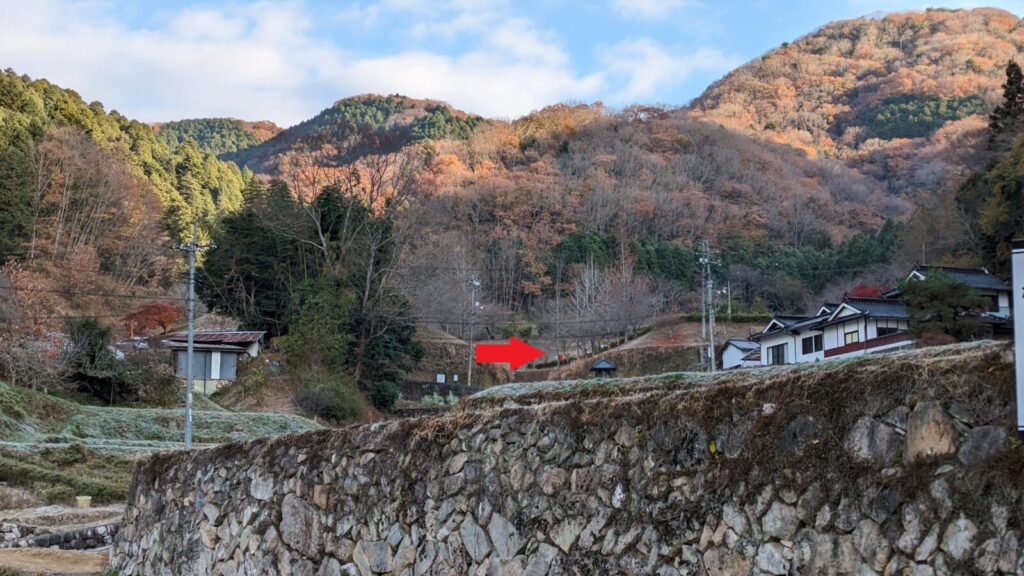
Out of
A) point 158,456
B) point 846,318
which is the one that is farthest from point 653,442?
point 846,318

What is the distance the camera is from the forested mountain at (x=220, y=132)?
130125 mm

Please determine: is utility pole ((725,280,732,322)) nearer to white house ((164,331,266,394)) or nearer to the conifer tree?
the conifer tree

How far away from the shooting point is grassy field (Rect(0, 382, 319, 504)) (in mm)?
21516

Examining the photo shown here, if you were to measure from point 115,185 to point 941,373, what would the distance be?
59551 millimetres

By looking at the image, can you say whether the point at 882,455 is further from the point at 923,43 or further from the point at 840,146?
the point at 923,43

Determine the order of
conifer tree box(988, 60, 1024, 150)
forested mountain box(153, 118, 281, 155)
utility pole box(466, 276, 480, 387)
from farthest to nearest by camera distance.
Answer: forested mountain box(153, 118, 281, 155) → utility pole box(466, 276, 480, 387) → conifer tree box(988, 60, 1024, 150)

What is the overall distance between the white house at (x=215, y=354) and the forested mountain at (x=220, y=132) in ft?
305

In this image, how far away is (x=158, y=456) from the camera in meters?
11.1

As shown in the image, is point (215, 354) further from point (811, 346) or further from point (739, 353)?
point (811, 346)

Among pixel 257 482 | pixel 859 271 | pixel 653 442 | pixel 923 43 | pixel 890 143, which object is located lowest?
pixel 257 482

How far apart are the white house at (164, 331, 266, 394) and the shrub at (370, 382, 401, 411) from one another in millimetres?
5869

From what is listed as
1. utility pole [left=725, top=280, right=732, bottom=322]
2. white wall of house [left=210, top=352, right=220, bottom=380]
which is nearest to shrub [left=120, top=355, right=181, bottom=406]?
white wall of house [left=210, top=352, right=220, bottom=380]

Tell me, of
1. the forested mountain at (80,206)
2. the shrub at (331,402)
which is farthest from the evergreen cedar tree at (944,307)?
the forested mountain at (80,206)

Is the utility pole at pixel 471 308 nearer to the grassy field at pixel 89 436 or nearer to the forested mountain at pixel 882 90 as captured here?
the grassy field at pixel 89 436
